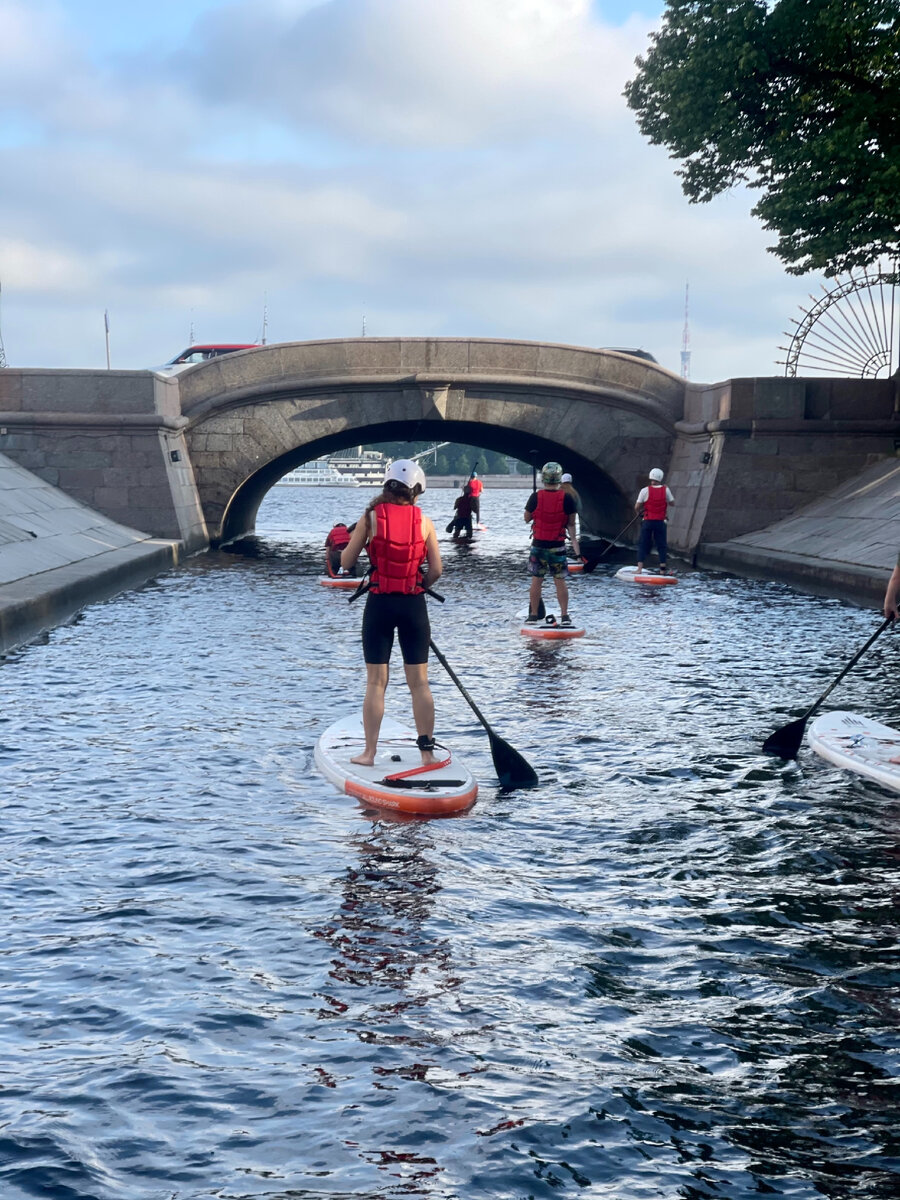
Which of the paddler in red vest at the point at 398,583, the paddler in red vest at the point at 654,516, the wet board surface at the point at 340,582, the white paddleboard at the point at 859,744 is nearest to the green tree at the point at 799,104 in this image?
the paddler in red vest at the point at 654,516

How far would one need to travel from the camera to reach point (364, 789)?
775cm

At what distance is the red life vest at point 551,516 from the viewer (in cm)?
1526

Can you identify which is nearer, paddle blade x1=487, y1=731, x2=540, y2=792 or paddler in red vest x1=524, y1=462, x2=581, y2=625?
paddle blade x1=487, y1=731, x2=540, y2=792

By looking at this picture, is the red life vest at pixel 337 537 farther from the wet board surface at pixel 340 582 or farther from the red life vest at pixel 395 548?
the red life vest at pixel 395 548

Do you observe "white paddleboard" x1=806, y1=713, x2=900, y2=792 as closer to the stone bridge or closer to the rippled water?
the rippled water

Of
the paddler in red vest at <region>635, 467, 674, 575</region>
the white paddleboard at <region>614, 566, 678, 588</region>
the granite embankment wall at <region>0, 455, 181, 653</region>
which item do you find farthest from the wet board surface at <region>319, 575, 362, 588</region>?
the paddler in red vest at <region>635, 467, 674, 575</region>

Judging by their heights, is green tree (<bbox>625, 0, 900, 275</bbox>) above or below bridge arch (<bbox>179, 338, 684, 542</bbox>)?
above

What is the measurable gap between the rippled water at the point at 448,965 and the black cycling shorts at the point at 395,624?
0.85 metres

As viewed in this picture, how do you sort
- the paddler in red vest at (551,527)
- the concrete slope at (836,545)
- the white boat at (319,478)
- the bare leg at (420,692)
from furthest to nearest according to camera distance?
the white boat at (319,478), the concrete slope at (836,545), the paddler in red vest at (551,527), the bare leg at (420,692)

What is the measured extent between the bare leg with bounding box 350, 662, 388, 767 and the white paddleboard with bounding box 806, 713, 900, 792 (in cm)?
282

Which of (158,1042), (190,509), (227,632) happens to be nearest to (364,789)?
(158,1042)

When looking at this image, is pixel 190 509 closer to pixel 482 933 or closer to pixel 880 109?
pixel 880 109

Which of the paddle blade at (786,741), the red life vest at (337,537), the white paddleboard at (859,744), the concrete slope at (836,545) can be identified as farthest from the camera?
the red life vest at (337,537)

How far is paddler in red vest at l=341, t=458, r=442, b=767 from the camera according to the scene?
796 centimetres
